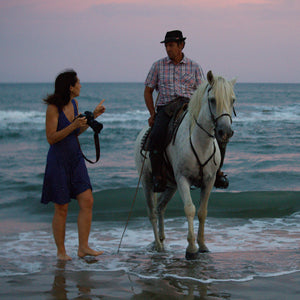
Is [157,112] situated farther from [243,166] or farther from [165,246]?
[243,166]

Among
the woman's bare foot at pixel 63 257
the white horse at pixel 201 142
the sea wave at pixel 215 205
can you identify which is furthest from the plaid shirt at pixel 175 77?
the sea wave at pixel 215 205

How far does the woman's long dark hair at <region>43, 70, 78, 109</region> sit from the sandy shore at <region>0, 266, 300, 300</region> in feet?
6.09

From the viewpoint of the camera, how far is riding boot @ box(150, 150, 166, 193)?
6.14 metres

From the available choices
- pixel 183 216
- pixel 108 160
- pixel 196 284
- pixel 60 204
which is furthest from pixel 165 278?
pixel 108 160

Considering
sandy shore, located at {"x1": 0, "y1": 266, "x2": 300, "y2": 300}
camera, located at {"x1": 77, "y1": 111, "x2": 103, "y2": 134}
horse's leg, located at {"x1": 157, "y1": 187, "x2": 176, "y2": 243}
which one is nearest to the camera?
sandy shore, located at {"x1": 0, "y1": 266, "x2": 300, "y2": 300}

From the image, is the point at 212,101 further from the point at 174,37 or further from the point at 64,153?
the point at 64,153

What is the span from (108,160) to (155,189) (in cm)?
1018

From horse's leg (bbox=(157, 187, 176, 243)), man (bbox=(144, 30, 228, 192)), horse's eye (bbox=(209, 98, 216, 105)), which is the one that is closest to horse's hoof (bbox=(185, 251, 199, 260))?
man (bbox=(144, 30, 228, 192))

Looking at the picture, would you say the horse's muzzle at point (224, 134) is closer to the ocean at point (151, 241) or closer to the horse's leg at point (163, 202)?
the ocean at point (151, 241)

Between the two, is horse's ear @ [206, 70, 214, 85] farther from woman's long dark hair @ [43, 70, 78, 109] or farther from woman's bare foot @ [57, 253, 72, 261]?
woman's bare foot @ [57, 253, 72, 261]

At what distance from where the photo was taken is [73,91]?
541 centimetres

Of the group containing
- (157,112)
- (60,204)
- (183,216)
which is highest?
(157,112)

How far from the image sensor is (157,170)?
619 cm

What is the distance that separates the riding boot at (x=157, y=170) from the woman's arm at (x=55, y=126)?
4.18 ft
